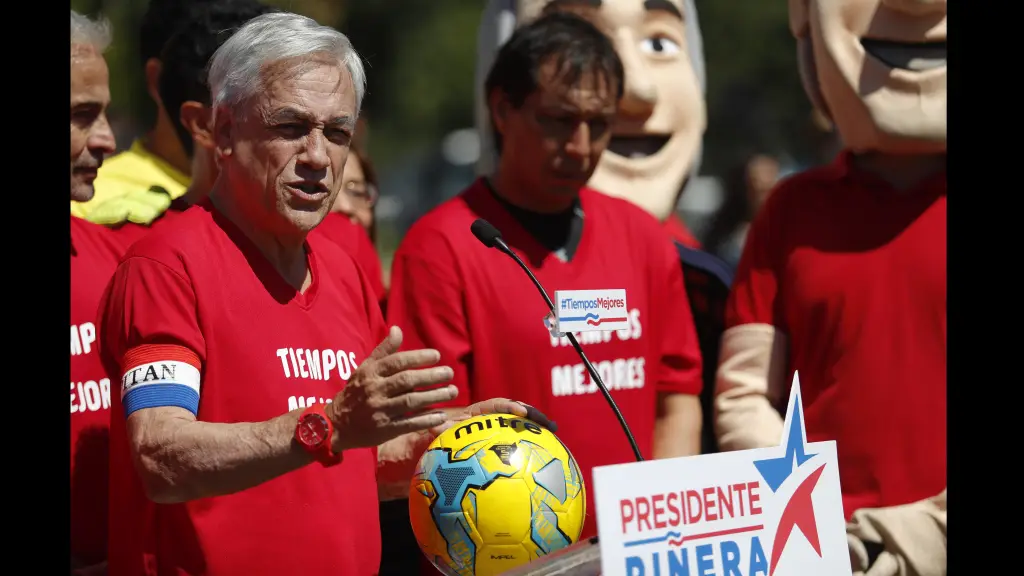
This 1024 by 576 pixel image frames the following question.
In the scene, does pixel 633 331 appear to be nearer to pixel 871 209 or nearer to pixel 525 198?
pixel 525 198

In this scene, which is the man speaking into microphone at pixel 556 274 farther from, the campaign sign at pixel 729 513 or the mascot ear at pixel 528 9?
the campaign sign at pixel 729 513

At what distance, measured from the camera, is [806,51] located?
13.5ft

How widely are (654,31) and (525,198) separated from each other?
1.03m

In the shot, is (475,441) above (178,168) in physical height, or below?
below

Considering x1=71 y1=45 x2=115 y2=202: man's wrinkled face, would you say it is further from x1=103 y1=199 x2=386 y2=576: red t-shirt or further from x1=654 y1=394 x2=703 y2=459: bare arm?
x1=654 y1=394 x2=703 y2=459: bare arm

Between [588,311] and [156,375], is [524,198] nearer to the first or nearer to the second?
[588,311]

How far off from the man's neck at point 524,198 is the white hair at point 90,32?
1115 millimetres

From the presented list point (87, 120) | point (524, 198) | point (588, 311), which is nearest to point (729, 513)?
point (588, 311)

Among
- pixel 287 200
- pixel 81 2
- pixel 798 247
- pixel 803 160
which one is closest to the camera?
pixel 287 200

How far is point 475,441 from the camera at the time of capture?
2.43m

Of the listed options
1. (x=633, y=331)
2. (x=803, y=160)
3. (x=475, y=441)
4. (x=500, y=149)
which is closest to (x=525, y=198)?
(x=500, y=149)

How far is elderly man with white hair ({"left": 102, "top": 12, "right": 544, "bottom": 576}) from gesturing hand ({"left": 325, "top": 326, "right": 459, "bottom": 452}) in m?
0.09

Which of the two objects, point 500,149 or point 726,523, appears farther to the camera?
point 500,149

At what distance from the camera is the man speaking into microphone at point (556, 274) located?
3.36 m
